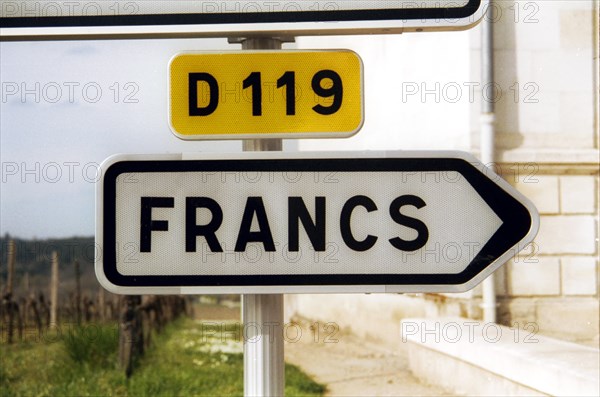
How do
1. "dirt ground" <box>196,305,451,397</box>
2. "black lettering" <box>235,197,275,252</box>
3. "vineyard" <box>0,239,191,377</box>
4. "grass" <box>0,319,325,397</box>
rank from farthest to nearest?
"vineyard" <box>0,239,191,377</box> < "dirt ground" <box>196,305,451,397</box> < "grass" <box>0,319,325,397</box> < "black lettering" <box>235,197,275,252</box>

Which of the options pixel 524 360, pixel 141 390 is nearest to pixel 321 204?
pixel 524 360

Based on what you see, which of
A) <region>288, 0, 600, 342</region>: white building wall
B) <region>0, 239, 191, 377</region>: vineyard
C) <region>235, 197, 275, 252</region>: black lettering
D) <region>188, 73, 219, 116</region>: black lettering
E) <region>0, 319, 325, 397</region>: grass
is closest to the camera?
<region>235, 197, 275, 252</region>: black lettering

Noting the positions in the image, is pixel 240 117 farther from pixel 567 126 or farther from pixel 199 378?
pixel 567 126

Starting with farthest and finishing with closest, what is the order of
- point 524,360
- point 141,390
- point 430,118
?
point 430,118, point 141,390, point 524,360

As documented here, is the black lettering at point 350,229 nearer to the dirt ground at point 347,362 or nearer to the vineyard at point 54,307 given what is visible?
the dirt ground at point 347,362

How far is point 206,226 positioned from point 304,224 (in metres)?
0.15

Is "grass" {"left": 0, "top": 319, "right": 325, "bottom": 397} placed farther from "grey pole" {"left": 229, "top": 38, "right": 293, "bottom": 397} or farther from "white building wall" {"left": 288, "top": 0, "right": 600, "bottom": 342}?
"grey pole" {"left": 229, "top": 38, "right": 293, "bottom": 397}

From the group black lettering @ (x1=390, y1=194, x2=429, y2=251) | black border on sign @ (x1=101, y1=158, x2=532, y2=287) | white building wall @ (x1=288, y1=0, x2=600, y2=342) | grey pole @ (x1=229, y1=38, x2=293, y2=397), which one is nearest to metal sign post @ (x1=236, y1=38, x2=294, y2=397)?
grey pole @ (x1=229, y1=38, x2=293, y2=397)

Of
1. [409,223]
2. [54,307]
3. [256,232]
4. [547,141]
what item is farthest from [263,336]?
[54,307]

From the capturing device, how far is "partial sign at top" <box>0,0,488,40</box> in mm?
1223

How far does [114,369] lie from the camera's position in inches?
285

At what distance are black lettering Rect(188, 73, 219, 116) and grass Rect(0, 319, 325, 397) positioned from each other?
5218mm

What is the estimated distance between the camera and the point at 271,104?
1.26 meters

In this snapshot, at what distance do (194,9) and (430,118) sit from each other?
24.4 ft
